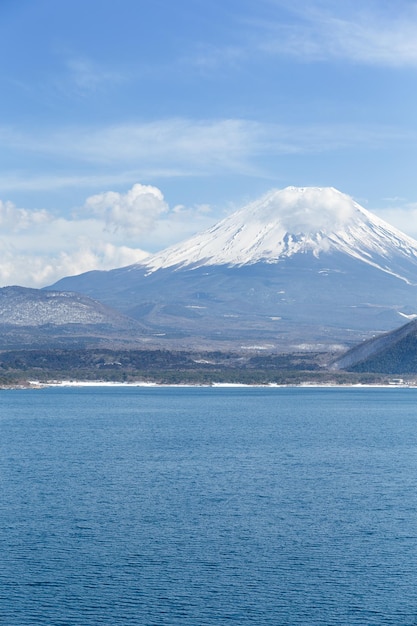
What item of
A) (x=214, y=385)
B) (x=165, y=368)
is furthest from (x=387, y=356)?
(x=165, y=368)

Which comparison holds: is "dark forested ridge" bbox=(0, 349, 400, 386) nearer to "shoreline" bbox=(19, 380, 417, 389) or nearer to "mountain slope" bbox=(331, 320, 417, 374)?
"shoreline" bbox=(19, 380, 417, 389)

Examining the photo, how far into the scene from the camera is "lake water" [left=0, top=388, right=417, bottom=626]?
99.8ft

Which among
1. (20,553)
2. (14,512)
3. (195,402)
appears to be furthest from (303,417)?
(20,553)

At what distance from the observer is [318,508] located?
43.7 metres

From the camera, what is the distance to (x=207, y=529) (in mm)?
39469

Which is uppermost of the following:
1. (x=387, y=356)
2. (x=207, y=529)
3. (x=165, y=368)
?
(x=387, y=356)

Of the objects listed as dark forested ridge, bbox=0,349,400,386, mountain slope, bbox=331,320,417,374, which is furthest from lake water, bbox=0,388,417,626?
mountain slope, bbox=331,320,417,374

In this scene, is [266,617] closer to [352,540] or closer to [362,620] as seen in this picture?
[362,620]

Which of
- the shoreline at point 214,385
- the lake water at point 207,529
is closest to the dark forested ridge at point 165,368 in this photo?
the shoreline at point 214,385

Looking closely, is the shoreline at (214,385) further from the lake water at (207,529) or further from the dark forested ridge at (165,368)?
the lake water at (207,529)

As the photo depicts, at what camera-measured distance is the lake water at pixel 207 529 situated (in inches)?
1197

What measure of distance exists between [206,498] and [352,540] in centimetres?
943

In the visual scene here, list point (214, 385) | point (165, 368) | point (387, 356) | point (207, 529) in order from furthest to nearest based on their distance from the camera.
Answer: point (165, 368) < point (387, 356) < point (214, 385) < point (207, 529)

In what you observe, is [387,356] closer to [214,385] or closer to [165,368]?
[214,385]
